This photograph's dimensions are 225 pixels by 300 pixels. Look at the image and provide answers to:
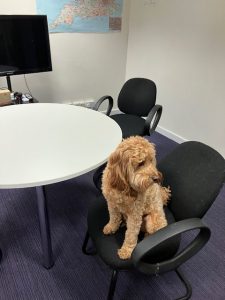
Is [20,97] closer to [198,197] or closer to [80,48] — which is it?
[80,48]

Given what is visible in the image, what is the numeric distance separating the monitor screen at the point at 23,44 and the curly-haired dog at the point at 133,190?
5.99 ft

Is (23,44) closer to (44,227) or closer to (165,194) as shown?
(44,227)

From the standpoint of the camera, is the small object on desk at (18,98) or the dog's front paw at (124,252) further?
the small object on desk at (18,98)

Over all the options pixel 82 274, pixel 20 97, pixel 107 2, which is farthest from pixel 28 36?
pixel 82 274

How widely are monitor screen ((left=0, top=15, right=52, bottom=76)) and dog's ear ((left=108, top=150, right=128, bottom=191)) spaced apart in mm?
1869

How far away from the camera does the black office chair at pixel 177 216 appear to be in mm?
962

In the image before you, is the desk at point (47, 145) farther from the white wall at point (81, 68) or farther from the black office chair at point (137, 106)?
the white wall at point (81, 68)

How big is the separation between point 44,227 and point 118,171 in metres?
0.73

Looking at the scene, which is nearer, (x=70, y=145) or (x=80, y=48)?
(x=70, y=145)

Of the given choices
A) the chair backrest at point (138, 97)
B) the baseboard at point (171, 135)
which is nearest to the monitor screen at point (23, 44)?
the chair backrest at point (138, 97)

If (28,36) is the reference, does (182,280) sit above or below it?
below

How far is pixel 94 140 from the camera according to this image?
1396mm

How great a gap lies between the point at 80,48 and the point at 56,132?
202cm

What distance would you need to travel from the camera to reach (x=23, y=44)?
233cm
